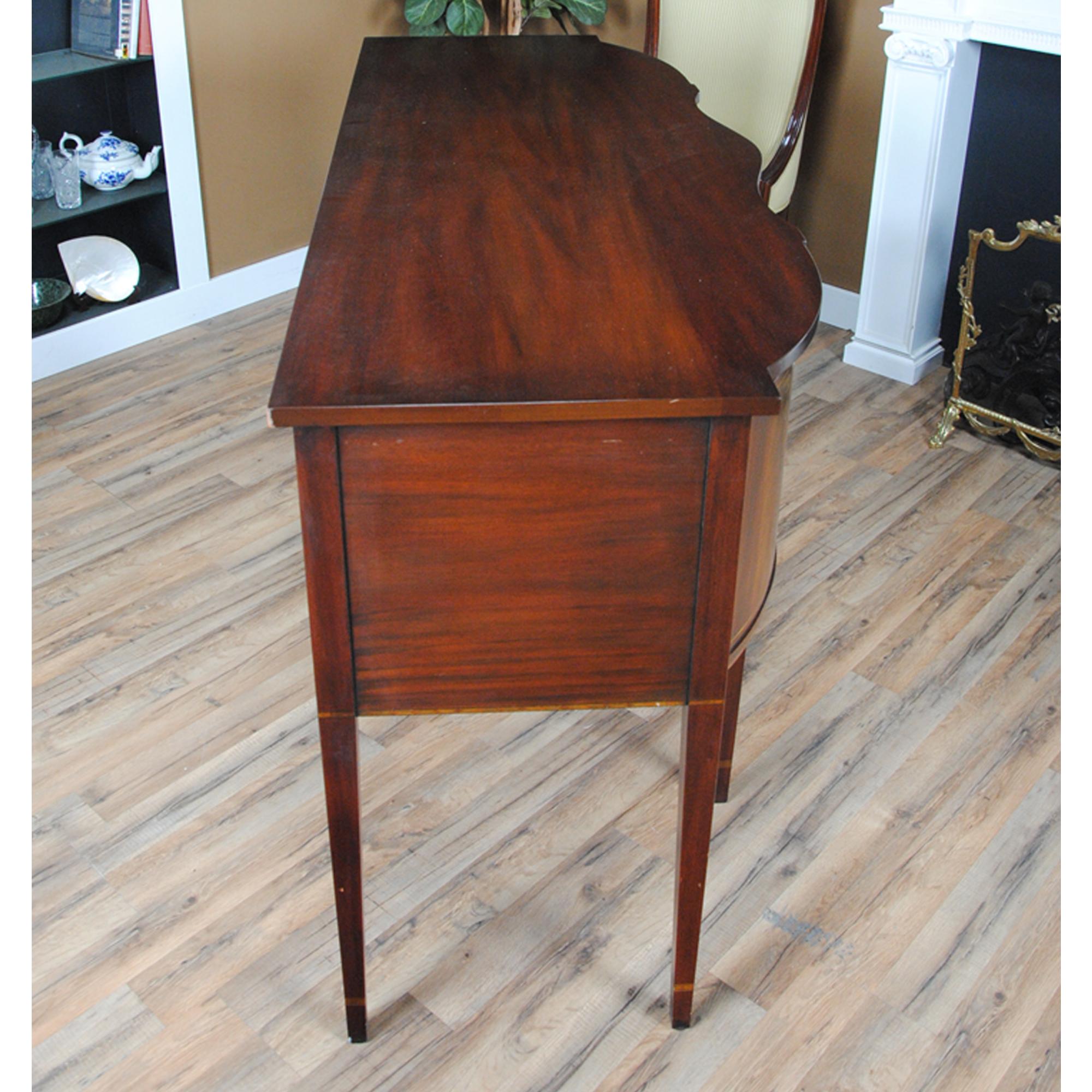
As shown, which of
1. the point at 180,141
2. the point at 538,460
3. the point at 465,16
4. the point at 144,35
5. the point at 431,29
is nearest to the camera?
the point at 538,460

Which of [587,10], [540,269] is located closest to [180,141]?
[587,10]

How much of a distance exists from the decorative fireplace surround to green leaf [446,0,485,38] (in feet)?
3.57

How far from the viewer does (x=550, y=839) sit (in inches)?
73.0

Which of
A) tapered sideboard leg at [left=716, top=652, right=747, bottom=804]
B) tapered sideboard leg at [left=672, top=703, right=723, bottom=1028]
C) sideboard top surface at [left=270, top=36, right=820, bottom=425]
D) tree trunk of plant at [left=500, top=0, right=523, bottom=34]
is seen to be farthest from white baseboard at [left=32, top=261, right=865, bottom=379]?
tapered sideboard leg at [left=672, top=703, right=723, bottom=1028]

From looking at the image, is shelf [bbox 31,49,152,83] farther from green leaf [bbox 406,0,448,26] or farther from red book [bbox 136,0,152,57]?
green leaf [bbox 406,0,448,26]

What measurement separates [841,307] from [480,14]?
1.30m

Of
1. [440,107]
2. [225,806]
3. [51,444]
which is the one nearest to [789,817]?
[225,806]

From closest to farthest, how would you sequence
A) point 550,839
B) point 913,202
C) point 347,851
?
1. point 347,851
2. point 550,839
3. point 913,202

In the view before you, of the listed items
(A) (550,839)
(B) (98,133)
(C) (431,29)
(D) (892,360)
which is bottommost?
(A) (550,839)

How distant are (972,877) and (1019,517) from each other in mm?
1075

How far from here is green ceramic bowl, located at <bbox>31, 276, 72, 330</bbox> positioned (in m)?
3.05

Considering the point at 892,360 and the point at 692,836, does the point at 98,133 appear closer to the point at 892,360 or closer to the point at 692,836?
the point at 892,360

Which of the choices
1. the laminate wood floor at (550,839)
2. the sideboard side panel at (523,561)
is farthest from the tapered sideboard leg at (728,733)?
the sideboard side panel at (523,561)
